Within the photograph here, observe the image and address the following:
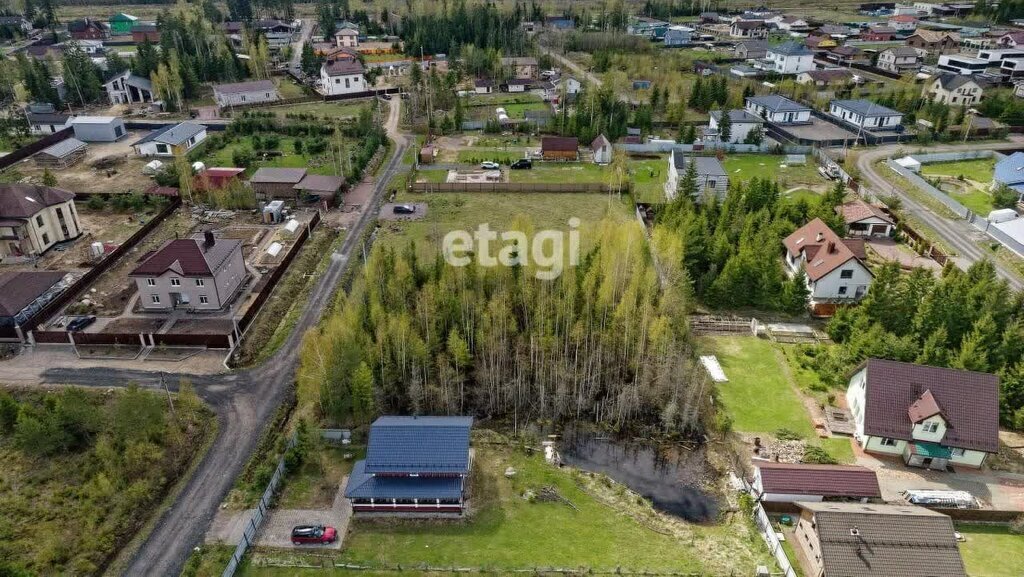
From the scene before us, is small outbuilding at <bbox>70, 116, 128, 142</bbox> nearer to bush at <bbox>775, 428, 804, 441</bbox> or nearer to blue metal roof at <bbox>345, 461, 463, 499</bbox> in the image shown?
blue metal roof at <bbox>345, 461, 463, 499</bbox>

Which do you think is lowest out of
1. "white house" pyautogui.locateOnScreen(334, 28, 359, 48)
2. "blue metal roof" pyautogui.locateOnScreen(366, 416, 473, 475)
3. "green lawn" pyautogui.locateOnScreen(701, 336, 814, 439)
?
"green lawn" pyautogui.locateOnScreen(701, 336, 814, 439)

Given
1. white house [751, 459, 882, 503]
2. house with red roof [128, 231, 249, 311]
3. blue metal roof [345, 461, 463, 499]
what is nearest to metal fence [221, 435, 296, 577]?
blue metal roof [345, 461, 463, 499]

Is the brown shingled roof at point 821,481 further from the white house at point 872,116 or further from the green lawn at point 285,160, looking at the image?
the white house at point 872,116

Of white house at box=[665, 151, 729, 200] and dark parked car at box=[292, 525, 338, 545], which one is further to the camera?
white house at box=[665, 151, 729, 200]

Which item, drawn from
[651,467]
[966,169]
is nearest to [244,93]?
[651,467]

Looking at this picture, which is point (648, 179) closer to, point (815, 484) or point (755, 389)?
point (755, 389)

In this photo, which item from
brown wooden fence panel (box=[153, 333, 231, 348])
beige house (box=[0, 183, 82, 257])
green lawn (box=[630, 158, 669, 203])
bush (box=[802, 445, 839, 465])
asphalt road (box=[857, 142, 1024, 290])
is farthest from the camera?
green lawn (box=[630, 158, 669, 203])

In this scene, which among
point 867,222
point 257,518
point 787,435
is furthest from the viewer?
point 867,222
